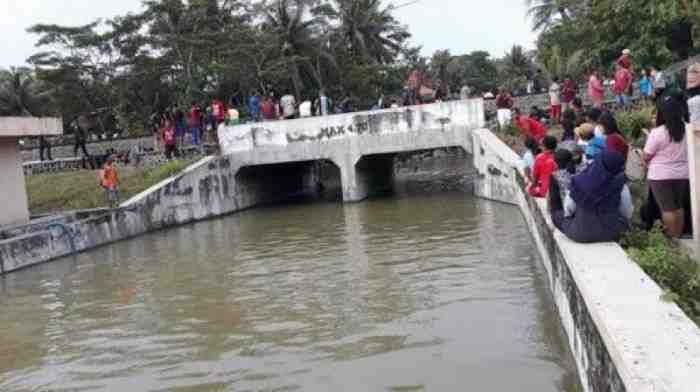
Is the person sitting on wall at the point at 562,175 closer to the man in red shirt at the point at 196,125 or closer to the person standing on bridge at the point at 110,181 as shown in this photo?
the person standing on bridge at the point at 110,181

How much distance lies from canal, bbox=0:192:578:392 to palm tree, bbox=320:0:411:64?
30.9 m

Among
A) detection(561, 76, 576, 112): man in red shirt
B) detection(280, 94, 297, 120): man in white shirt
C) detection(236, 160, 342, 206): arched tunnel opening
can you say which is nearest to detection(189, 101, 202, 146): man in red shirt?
detection(236, 160, 342, 206): arched tunnel opening

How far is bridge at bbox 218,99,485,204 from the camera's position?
2189 centimetres

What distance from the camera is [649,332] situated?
13.0 ft

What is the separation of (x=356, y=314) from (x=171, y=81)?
29482mm

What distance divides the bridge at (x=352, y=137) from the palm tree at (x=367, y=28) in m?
20.5

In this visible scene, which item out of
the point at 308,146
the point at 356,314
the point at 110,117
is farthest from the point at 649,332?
the point at 110,117

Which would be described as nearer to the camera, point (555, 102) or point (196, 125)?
point (555, 102)

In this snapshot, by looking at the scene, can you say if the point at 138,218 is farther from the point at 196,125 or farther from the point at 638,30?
the point at 638,30

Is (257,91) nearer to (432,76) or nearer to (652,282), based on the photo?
(432,76)

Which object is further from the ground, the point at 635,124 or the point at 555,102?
the point at 555,102

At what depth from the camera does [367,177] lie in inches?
1010

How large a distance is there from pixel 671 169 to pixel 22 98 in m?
37.4

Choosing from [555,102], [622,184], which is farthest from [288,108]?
[622,184]
